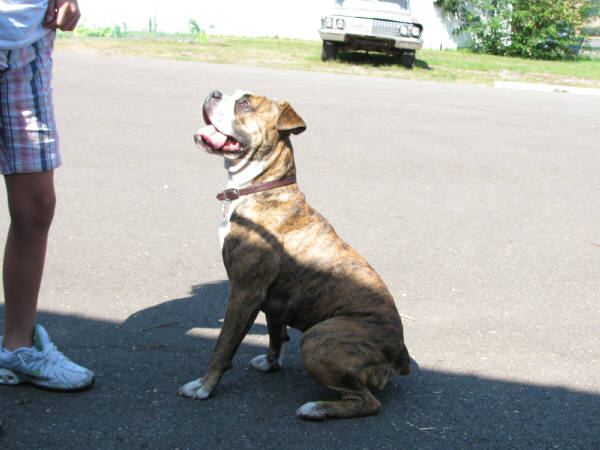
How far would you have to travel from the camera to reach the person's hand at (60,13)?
108 inches

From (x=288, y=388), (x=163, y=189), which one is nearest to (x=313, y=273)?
(x=288, y=388)

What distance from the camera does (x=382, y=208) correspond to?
20.3ft

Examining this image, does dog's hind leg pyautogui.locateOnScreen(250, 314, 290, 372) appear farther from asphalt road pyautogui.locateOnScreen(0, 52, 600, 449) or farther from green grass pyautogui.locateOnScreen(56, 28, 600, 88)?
green grass pyautogui.locateOnScreen(56, 28, 600, 88)

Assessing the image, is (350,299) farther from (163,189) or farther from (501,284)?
(163,189)

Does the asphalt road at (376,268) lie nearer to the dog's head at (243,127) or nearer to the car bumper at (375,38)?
the dog's head at (243,127)

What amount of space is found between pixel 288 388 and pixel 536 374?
53.9 inches

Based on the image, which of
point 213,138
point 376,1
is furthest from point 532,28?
point 213,138

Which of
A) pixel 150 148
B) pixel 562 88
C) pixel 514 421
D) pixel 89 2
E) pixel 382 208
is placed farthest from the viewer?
pixel 89 2

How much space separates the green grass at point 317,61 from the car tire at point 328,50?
22 centimetres

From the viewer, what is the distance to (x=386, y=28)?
662 inches

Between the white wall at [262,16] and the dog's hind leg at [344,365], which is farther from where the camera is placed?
the white wall at [262,16]

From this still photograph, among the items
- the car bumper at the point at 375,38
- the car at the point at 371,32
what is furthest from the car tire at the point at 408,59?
the car bumper at the point at 375,38

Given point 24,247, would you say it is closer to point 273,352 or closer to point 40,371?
point 40,371

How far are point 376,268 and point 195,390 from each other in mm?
2122
